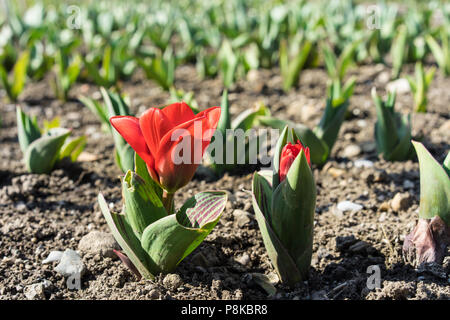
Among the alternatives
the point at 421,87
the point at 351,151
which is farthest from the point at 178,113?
the point at 421,87

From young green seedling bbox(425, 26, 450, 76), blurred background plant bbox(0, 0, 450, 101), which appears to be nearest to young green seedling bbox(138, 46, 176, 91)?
blurred background plant bbox(0, 0, 450, 101)

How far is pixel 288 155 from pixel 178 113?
0.31m

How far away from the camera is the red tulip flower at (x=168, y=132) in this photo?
134 centimetres

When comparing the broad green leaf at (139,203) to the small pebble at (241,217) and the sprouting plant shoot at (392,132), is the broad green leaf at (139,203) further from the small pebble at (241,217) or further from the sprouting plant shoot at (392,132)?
the sprouting plant shoot at (392,132)

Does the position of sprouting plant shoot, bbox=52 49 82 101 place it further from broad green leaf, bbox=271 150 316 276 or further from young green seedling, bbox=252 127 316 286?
broad green leaf, bbox=271 150 316 276

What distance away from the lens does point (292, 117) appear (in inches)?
135

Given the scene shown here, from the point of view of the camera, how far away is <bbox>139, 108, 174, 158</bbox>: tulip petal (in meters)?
1.33

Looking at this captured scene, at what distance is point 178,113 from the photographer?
1.37 metres

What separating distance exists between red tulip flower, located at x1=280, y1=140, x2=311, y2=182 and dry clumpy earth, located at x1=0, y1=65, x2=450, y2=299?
0.41 meters

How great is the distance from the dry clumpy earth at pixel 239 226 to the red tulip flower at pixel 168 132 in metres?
0.42

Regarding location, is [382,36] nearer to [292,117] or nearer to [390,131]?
[292,117]

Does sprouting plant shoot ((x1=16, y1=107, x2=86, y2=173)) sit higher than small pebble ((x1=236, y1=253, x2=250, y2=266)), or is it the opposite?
sprouting plant shoot ((x1=16, y1=107, x2=86, y2=173))

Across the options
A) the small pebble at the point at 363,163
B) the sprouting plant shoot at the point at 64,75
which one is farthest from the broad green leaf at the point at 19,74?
the small pebble at the point at 363,163

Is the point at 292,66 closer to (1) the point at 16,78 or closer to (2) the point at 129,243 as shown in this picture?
(1) the point at 16,78
